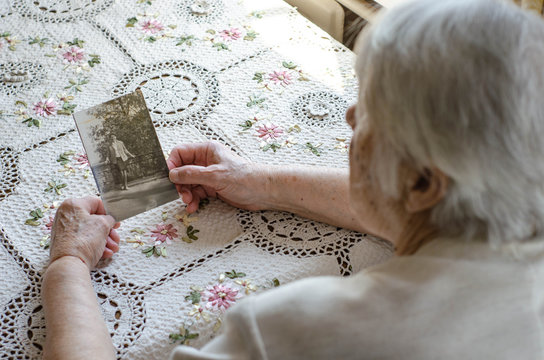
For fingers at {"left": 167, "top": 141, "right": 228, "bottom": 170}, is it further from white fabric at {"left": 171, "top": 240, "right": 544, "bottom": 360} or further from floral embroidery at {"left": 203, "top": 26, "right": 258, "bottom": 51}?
white fabric at {"left": 171, "top": 240, "right": 544, "bottom": 360}

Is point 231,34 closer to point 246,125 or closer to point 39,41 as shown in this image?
point 246,125

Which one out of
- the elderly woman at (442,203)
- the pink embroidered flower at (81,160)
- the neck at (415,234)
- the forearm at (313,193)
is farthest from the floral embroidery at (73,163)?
the neck at (415,234)

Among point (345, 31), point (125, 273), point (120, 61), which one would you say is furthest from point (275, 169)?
point (345, 31)

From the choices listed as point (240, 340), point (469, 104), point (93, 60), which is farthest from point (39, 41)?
point (469, 104)

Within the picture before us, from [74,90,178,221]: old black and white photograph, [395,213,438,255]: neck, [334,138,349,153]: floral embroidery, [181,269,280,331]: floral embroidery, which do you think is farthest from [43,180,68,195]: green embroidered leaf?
[395,213,438,255]: neck

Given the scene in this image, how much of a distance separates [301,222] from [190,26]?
0.87 meters

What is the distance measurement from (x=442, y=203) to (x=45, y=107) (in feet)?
3.94

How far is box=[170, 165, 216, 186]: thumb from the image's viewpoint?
133 centimetres

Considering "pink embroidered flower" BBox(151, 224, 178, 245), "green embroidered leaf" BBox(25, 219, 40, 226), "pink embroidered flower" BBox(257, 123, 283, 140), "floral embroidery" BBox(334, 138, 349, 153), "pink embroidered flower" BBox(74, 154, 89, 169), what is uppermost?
"floral embroidery" BBox(334, 138, 349, 153)

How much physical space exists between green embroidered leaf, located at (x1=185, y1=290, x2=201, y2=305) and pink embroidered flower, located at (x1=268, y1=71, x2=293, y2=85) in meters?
0.72

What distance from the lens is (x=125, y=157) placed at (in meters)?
1.31

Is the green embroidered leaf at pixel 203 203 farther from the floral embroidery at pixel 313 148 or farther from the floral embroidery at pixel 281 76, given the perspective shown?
the floral embroidery at pixel 281 76

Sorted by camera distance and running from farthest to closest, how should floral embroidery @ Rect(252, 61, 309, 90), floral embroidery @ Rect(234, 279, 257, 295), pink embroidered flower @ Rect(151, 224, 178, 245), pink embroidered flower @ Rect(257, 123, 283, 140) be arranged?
floral embroidery @ Rect(252, 61, 309, 90) → pink embroidered flower @ Rect(257, 123, 283, 140) → pink embroidered flower @ Rect(151, 224, 178, 245) → floral embroidery @ Rect(234, 279, 257, 295)

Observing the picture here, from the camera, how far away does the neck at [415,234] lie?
0.81m
